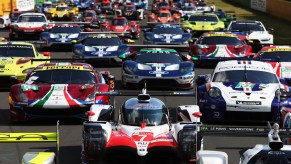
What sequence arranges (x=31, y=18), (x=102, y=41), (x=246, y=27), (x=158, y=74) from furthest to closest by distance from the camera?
(x=31, y=18) < (x=246, y=27) < (x=102, y=41) < (x=158, y=74)

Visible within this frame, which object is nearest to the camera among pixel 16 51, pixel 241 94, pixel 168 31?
pixel 241 94

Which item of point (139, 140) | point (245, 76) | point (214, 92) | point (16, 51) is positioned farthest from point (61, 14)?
point (139, 140)

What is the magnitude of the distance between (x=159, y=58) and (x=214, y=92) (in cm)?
612

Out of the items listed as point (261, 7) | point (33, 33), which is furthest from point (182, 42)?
point (261, 7)

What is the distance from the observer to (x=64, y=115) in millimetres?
17484

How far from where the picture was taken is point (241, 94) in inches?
704

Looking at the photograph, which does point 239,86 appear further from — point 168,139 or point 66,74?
point 168,139

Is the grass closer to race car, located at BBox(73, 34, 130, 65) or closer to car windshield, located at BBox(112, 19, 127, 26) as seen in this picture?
car windshield, located at BBox(112, 19, 127, 26)

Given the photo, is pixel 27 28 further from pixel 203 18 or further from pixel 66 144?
pixel 66 144

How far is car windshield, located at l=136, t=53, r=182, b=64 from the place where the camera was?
940 inches

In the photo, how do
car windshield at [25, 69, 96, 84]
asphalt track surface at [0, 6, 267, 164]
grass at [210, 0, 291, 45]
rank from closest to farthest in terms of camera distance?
asphalt track surface at [0, 6, 267, 164], car windshield at [25, 69, 96, 84], grass at [210, 0, 291, 45]

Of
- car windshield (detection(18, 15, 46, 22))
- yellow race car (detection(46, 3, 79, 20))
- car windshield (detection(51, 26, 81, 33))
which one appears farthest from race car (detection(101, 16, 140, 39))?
yellow race car (detection(46, 3, 79, 20))

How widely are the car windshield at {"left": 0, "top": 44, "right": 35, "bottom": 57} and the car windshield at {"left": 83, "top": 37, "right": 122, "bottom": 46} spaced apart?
13.7ft

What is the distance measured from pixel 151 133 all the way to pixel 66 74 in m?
5.78
